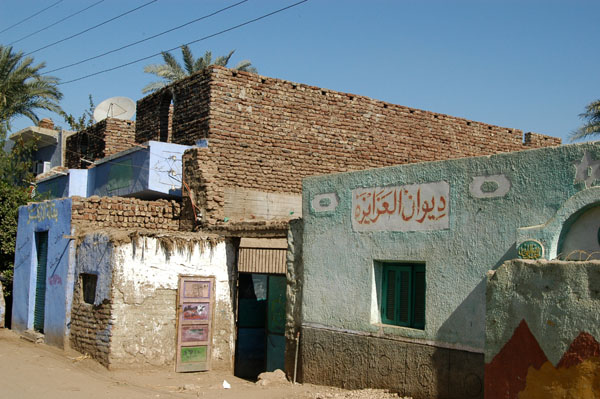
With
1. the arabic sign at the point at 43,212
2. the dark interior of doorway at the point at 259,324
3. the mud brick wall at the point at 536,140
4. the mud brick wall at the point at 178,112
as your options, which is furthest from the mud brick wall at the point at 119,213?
the mud brick wall at the point at 536,140

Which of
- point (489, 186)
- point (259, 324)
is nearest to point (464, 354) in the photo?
point (489, 186)

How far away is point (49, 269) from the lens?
1389 cm

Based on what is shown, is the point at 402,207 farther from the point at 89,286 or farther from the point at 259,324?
the point at 89,286

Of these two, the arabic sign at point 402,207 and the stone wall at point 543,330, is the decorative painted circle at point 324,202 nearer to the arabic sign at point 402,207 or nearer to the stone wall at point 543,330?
the arabic sign at point 402,207

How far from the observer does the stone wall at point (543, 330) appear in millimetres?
6262

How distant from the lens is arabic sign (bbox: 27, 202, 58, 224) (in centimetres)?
1398

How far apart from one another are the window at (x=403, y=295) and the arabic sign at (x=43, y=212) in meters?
7.83

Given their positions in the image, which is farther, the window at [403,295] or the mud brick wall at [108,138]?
the mud brick wall at [108,138]

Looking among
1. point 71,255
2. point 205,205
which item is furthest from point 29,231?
point 205,205

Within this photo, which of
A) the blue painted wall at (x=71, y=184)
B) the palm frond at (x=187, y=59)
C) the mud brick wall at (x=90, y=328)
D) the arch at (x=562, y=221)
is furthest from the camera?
the palm frond at (x=187, y=59)

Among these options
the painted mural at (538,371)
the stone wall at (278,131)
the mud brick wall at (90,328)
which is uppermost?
the stone wall at (278,131)

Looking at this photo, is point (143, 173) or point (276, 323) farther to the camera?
point (143, 173)

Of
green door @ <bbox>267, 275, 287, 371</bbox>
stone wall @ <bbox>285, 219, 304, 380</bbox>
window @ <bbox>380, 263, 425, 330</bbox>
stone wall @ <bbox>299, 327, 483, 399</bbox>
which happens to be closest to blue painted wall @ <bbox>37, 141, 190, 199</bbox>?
green door @ <bbox>267, 275, 287, 371</bbox>

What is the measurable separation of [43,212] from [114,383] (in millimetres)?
5550
